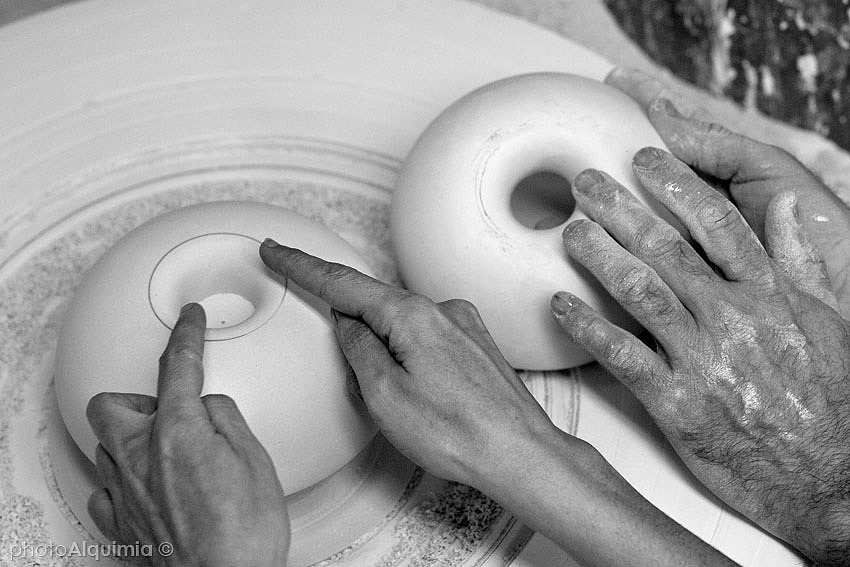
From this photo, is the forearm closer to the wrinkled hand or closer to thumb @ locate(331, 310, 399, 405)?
the wrinkled hand

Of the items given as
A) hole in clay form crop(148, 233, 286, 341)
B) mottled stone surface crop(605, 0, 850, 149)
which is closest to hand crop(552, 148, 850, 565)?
hole in clay form crop(148, 233, 286, 341)

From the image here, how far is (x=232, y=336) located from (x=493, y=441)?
1.19 ft

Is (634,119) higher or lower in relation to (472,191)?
higher

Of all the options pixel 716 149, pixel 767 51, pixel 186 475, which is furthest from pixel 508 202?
pixel 767 51

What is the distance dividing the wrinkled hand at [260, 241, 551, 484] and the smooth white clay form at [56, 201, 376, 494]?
10 cm

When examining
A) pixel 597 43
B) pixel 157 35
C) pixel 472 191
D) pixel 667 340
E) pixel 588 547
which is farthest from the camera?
pixel 597 43

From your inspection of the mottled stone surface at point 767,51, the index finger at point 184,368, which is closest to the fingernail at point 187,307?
the index finger at point 184,368

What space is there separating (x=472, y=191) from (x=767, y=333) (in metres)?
0.44

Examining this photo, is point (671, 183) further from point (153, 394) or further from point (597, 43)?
point (597, 43)

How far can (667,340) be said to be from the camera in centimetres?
119

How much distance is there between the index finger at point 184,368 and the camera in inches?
40.2

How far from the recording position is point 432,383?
1.04 metres

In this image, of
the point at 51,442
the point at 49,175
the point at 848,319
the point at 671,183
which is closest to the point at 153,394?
the point at 51,442

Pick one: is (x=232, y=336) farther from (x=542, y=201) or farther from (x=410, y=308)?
(x=542, y=201)
